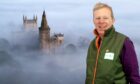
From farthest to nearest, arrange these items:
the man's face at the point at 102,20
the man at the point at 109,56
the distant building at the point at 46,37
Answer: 1. the distant building at the point at 46,37
2. the man's face at the point at 102,20
3. the man at the point at 109,56

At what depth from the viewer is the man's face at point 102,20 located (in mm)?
3832

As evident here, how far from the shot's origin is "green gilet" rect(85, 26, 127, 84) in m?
3.75

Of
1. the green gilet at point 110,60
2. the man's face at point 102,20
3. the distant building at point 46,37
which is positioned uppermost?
the man's face at point 102,20

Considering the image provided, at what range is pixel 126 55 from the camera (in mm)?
3717

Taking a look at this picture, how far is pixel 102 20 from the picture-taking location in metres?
3.86

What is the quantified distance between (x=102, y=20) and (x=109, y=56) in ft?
1.08

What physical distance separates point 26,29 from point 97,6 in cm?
6614

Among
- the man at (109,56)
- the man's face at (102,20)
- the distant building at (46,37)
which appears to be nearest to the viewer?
the man at (109,56)

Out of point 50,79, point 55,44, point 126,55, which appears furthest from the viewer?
point 50,79

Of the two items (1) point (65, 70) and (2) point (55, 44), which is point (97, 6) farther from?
(1) point (65, 70)

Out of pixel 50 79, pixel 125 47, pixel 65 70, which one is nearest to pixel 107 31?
pixel 125 47

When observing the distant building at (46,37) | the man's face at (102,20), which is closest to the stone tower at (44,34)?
the distant building at (46,37)

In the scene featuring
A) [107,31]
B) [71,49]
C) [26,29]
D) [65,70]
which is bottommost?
[65,70]

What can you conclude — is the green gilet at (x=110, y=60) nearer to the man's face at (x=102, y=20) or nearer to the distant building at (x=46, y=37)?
the man's face at (x=102, y=20)
